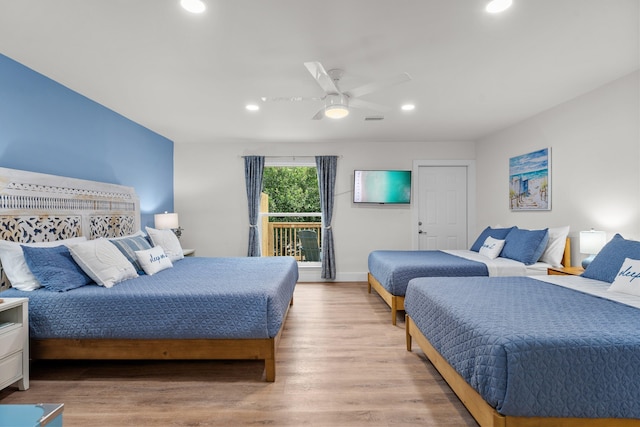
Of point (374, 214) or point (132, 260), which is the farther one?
point (374, 214)

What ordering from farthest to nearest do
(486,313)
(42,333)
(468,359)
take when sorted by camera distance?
(42,333)
(486,313)
(468,359)

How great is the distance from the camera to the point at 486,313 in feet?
5.65

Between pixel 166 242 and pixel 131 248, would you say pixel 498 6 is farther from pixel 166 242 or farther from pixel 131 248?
pixel 166 242

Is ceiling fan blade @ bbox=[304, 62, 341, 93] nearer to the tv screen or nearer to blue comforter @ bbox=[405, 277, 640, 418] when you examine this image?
blue comforter @ bbox=[405, 277, 640, 418]

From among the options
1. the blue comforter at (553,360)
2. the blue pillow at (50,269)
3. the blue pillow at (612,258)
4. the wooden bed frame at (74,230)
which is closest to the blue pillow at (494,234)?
the blue pillow at (612,258)

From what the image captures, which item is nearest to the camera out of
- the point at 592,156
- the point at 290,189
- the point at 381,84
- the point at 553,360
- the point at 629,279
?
the point at 553,360

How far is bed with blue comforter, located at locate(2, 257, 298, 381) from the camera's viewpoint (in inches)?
85.4

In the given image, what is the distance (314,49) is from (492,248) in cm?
314

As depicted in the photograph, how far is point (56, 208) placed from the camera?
9.30 ft

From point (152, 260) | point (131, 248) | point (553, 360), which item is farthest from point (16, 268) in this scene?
point (553, 360)

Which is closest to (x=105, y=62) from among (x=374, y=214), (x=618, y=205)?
(x=374, y=214)

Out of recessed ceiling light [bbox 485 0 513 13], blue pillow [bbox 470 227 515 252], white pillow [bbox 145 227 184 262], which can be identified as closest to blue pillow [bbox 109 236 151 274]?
white pillow [bbox 145 227 184 262]

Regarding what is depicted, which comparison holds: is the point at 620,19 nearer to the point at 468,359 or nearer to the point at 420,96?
the point at 420,96

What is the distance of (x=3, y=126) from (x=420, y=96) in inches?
147
